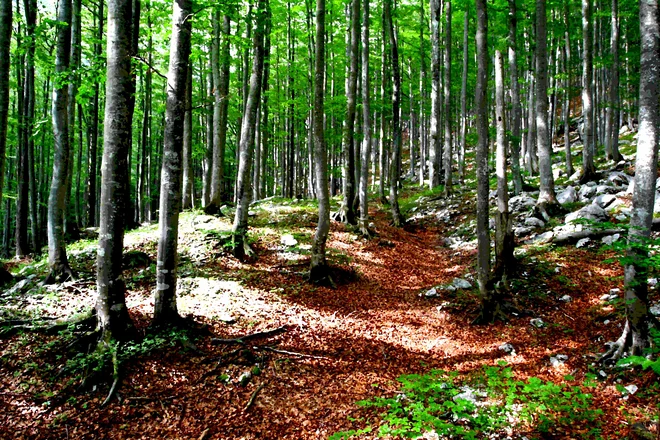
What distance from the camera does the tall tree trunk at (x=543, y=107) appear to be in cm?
1120

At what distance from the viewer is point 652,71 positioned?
15.1 ft

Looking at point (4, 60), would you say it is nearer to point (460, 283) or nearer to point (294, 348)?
point (294, 348)

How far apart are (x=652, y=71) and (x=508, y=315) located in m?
4.56

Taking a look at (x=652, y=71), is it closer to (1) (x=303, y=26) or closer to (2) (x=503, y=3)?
(2) (x=503, y=3)

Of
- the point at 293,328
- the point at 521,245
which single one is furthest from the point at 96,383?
the point at 521,245

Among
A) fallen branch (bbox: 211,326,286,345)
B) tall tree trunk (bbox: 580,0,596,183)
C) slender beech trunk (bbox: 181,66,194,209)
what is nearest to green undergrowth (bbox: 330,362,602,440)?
fallen branch (bbox: 211,326,286,345)

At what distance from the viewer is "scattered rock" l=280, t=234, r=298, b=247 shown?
11094 mm

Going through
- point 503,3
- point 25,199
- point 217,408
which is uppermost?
point 503,3

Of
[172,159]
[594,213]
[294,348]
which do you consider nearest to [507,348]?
[294,348]

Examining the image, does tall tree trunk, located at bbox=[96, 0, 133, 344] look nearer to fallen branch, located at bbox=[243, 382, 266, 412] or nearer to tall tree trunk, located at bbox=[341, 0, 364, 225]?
fallen branch, located at bbox=[243, 382, 266, 412]

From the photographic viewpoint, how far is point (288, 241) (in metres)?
11.2

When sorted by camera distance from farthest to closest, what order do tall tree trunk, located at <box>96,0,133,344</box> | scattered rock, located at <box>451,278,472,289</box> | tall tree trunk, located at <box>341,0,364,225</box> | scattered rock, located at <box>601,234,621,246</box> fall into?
tall tree trunk, located at <box>341,0,364,225</box>, scattered rock, located at <box>451,278,472,289</box>, scattered rock, located at <box>601,234,621,246</box>, tall tree trunk, located at <box>96,0,133,344</box>

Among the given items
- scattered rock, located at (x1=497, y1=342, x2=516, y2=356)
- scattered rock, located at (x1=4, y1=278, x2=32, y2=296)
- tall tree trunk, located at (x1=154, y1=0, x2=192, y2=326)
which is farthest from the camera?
scattered rock, located at (x1=4, y1=278, x2=32, y2=296)

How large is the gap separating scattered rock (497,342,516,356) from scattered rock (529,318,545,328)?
3.31 feet
